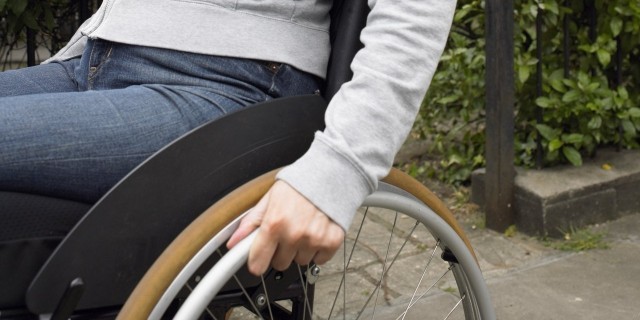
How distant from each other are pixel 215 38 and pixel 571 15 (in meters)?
2.37

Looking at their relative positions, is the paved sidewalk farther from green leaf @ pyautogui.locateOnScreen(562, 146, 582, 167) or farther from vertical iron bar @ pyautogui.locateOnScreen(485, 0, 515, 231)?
green leaf @ pyautogui.locateOnScreen(562, 146, 582, 167)

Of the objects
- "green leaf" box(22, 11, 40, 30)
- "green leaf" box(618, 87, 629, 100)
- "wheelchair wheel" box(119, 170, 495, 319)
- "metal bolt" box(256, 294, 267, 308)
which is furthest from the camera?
"green leaf" box(618, 87, 629, 100)

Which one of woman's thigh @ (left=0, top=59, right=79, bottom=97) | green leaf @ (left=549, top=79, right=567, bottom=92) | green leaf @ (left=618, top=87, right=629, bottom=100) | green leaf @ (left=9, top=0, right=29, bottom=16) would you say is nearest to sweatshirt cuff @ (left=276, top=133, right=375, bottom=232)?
woman's thigh @ (left=0, top=59, right=79, bottom=97)

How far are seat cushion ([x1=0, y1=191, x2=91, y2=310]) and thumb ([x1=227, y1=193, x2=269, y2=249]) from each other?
289mm

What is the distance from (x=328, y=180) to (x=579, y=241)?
2270mm

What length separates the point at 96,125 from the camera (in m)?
1.60

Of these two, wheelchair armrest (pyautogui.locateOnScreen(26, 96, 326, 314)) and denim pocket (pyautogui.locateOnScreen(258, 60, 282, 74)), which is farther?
denim pocket (pyautogui.locateOnScreen(258, 60, 282, 74))

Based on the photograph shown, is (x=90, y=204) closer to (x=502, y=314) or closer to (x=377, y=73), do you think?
(x=377, y=73)

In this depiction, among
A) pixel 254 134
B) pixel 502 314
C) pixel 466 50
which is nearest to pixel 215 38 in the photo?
pixel 254 134

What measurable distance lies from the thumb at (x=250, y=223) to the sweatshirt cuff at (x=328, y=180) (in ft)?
0.17

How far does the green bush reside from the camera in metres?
3.64

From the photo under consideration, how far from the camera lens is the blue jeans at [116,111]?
5.12ft

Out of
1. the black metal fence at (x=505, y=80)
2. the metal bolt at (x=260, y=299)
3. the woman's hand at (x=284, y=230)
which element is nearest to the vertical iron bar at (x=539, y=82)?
the black metal fence at (x=505, y=80)

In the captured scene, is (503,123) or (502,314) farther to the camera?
(503,123)
